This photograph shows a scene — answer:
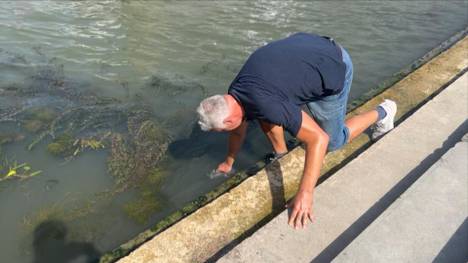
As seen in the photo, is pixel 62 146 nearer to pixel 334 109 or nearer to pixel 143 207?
pixel 143 207

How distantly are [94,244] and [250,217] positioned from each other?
4.66 ft

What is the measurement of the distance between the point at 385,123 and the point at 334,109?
103cm

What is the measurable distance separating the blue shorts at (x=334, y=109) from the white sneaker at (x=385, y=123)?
724 millimetres

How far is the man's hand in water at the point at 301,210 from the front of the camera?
316 cm

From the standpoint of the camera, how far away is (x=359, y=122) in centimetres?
425

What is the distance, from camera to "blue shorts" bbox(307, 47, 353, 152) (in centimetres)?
363

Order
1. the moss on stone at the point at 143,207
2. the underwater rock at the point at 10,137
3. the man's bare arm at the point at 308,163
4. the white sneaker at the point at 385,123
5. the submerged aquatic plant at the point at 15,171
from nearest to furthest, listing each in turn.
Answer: the man's bare arm at the point at 308,163, the moss on stone at the point at 143,207, the submerged aquatic plant at the point at 15,171, the white sneaker at the point at 385,123, the underwater rock at the point at 10,137

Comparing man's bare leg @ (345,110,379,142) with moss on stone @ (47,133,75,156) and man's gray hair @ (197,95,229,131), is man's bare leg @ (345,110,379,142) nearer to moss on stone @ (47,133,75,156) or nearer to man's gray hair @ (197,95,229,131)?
man's gray hair @ (197,95,229,131)

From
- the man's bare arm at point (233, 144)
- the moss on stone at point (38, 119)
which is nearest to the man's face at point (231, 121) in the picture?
the man's bare arm at point (233, 144)

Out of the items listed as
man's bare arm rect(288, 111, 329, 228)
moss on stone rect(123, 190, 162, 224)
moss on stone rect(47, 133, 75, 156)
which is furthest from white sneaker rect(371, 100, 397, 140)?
moss on stone rect(47, 133, 75, 156)

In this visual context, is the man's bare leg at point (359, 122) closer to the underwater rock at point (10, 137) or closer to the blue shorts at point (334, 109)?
the blue shorts at point (334, 109)

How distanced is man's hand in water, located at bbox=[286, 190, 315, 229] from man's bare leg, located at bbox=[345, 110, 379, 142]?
1.21 m

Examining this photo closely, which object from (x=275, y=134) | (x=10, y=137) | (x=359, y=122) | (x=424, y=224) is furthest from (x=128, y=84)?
(x=424, y=224)

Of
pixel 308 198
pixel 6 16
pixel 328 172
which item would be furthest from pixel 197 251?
pixel 6 16
